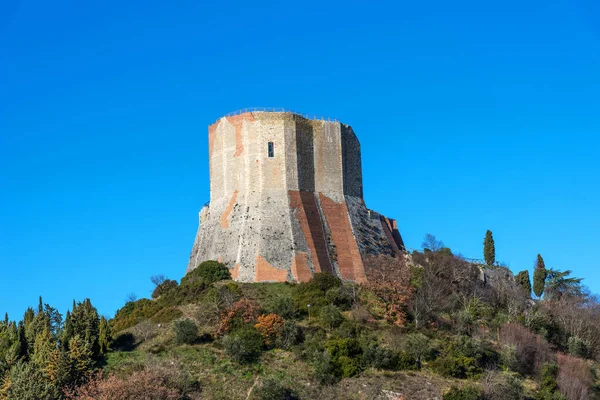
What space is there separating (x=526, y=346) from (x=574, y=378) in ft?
13.9

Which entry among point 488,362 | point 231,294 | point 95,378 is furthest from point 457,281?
point 95,378

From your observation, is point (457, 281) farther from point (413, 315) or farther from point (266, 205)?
point (266, 205)

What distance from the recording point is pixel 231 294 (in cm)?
5941

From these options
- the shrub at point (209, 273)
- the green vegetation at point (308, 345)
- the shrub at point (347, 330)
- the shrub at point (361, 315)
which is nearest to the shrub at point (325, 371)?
the green vegetation at point (308, 345)

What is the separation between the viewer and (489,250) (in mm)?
81812

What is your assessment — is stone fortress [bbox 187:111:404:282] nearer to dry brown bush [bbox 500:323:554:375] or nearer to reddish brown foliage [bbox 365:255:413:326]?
reddish brown foliage [bbox 365:255:413:326]

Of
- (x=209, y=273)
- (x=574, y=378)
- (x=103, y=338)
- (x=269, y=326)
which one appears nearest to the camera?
(x=103, y=338)

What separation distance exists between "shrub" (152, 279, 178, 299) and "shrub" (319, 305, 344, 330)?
15298mm

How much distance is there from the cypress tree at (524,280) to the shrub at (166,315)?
3201cm

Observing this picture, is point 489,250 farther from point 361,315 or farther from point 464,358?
point 464,358

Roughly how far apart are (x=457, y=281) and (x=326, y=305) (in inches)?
563

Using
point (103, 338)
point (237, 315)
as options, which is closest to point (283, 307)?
point (237, 315)

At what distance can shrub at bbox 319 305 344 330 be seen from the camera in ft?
187

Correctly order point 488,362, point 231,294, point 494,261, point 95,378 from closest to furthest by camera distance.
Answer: point 95,378 → point 488,362 → point 231,294 → point 494,261
